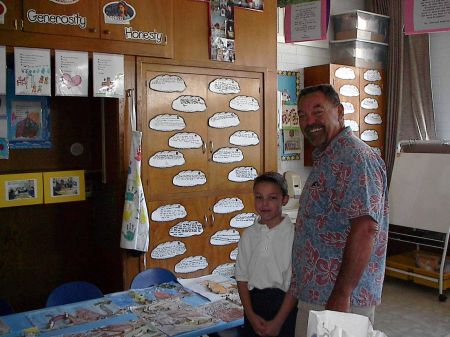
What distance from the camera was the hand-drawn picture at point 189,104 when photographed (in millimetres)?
3662

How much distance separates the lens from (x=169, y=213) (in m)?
3.66

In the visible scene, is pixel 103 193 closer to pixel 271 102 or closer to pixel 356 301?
pixel 271 102

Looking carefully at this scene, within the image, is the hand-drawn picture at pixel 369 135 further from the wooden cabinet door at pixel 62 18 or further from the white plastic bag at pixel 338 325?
the white plastic bag at pixel 338 325

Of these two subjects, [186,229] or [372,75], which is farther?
[372,75]

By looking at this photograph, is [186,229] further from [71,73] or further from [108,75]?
[71,73]

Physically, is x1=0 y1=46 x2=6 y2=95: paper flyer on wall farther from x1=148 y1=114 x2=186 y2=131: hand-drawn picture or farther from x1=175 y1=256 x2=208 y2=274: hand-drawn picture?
x1=175 y1=256 x2=208 y2=274: hand-drawn picture

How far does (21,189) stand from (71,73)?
32.9 inches

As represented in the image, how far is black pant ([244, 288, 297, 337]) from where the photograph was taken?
7.39 ft

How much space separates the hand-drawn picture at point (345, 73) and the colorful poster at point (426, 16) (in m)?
1.71

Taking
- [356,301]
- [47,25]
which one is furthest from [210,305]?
[47,25]

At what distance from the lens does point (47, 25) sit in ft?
10.0

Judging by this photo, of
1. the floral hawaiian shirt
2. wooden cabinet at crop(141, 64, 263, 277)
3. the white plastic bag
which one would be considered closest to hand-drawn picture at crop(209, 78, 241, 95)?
wooden cabinet at crop(141, 64, 263, 277)

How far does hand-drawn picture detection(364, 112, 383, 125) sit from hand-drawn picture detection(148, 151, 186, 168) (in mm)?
3044

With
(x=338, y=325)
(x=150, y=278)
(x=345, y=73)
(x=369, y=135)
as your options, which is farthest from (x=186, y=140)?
(x=369, y=135)
